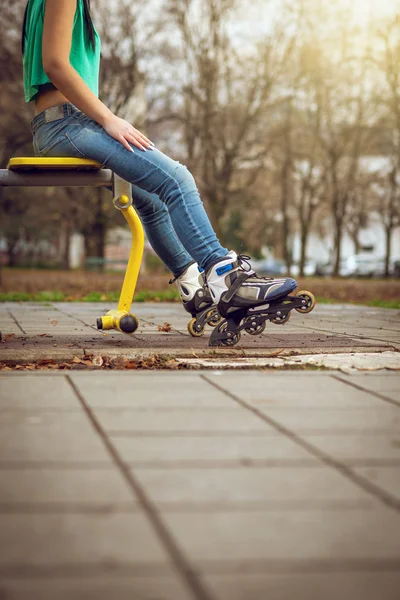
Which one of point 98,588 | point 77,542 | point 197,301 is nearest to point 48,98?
point 197,301

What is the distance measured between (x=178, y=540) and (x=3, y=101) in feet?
82.2

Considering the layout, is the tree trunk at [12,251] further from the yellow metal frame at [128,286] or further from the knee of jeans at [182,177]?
the knee of jeans at [182,177]

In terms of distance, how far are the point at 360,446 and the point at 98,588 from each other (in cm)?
124

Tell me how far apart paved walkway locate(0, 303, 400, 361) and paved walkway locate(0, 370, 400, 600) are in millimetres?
999

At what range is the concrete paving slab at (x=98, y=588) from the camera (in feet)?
5.10

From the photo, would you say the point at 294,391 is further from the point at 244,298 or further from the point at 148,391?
the point at 244,298

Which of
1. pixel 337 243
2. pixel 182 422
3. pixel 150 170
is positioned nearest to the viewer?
pixel 182 422

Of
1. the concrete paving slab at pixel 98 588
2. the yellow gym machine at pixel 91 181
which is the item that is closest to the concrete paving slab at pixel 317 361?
the yellow gym machine at pixel 91 181

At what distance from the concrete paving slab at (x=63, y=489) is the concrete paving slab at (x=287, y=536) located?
0.18 meters

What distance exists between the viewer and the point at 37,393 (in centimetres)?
336

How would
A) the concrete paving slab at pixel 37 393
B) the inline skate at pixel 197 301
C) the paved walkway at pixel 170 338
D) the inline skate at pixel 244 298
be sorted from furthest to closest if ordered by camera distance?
the inline skate at pixel 197 301, the inline skate at pixel 244 298, the paved walkway at pixel 170 338, the concrete paving slab at pixel 37 393

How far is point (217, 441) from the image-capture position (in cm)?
267

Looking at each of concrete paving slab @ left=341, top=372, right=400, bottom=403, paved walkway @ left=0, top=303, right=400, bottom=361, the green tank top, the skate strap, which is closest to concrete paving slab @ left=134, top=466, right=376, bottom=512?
concrete paving slab @ left=341, top=372, right=400, bottom=403

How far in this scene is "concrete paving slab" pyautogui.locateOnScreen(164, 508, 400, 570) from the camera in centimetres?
176
